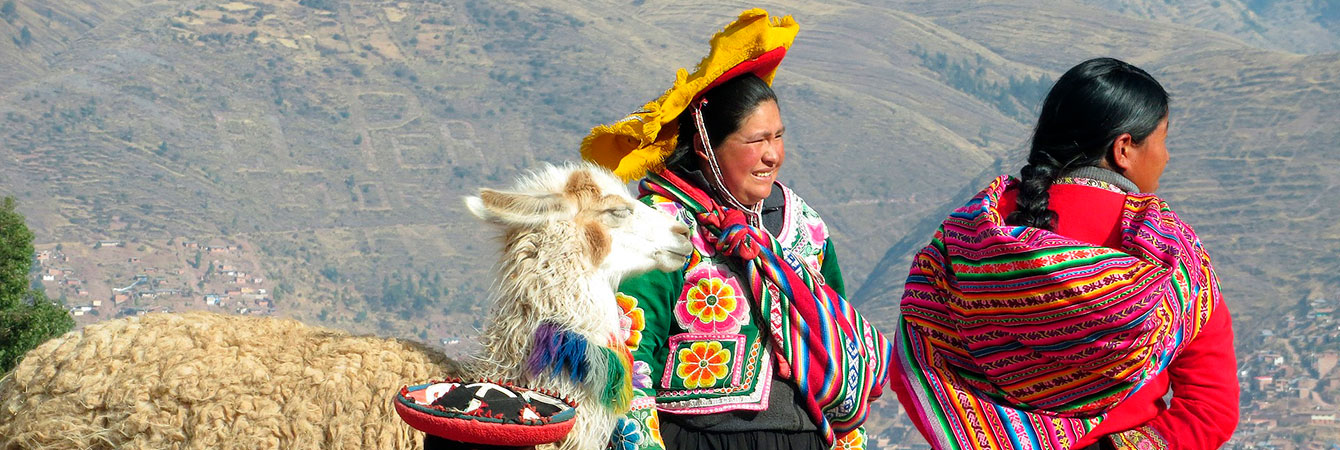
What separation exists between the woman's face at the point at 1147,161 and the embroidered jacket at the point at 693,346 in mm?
1059

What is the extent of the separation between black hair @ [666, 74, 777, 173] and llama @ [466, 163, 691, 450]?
0.20 meters

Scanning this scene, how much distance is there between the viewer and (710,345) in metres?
3.86

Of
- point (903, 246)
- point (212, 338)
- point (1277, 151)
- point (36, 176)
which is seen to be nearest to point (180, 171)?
point (36, 176)

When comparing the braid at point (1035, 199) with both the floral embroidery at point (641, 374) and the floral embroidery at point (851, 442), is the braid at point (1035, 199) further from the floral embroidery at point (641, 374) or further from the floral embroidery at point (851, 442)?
the floral embroidery at point (641, 374)

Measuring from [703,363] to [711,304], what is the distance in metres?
0.17

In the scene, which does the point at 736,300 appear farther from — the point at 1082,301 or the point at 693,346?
the point at 1082,301

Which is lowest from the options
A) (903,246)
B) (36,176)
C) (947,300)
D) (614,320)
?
(903,246)

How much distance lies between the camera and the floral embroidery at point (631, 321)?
390 centimetres

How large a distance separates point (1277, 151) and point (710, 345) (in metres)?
205

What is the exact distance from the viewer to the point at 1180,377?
357 cm

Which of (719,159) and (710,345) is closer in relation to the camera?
(710,345)

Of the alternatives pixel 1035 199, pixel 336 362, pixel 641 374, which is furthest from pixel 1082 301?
pixel 336 362

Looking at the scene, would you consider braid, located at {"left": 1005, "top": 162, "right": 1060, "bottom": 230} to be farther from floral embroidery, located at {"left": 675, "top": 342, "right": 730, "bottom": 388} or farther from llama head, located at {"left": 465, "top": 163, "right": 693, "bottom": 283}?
llama head, located at {"left": 465, "top": 163, "right": 693, "bottom": 283}

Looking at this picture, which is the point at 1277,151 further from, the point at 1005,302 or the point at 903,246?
the point at 1005,302
